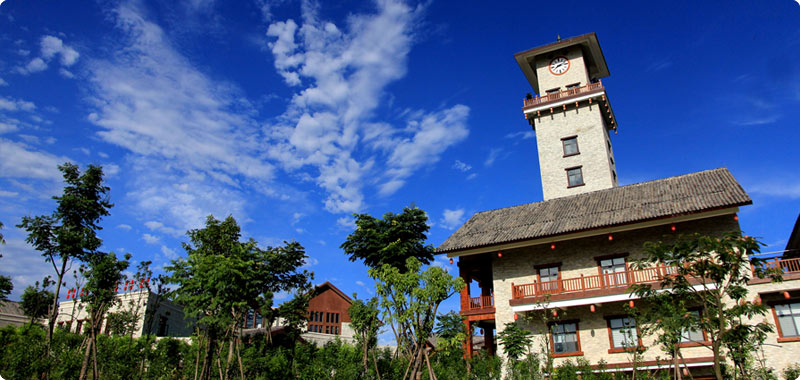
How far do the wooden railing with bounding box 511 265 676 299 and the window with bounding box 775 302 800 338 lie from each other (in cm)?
391

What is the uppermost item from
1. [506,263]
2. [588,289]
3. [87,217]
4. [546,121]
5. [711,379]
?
[546,121]

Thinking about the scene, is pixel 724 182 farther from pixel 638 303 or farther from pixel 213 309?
pixel 213 309

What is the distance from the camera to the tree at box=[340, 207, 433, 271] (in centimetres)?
3002

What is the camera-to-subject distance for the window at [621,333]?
66.9ft

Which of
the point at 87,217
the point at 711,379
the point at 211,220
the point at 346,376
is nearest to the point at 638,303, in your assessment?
the point at 711,379

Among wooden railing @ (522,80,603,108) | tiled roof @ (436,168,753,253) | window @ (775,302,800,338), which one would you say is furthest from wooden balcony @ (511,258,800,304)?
wooden railing @ (522,80,603,108)

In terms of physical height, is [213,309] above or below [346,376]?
above

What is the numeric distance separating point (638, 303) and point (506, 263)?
21.1 feet

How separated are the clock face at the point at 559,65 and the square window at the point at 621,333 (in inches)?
763

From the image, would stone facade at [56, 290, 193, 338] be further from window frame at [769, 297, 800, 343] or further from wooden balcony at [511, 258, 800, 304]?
window frame at [769, 297, 800, 343]

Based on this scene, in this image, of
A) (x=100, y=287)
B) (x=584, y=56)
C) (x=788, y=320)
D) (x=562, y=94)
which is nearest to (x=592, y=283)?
(x=788, y=320)

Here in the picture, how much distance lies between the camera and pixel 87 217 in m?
24.9

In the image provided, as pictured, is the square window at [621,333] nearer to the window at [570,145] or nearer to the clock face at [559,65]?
the window at [570,145]

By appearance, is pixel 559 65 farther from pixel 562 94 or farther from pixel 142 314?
pixel 142 314
